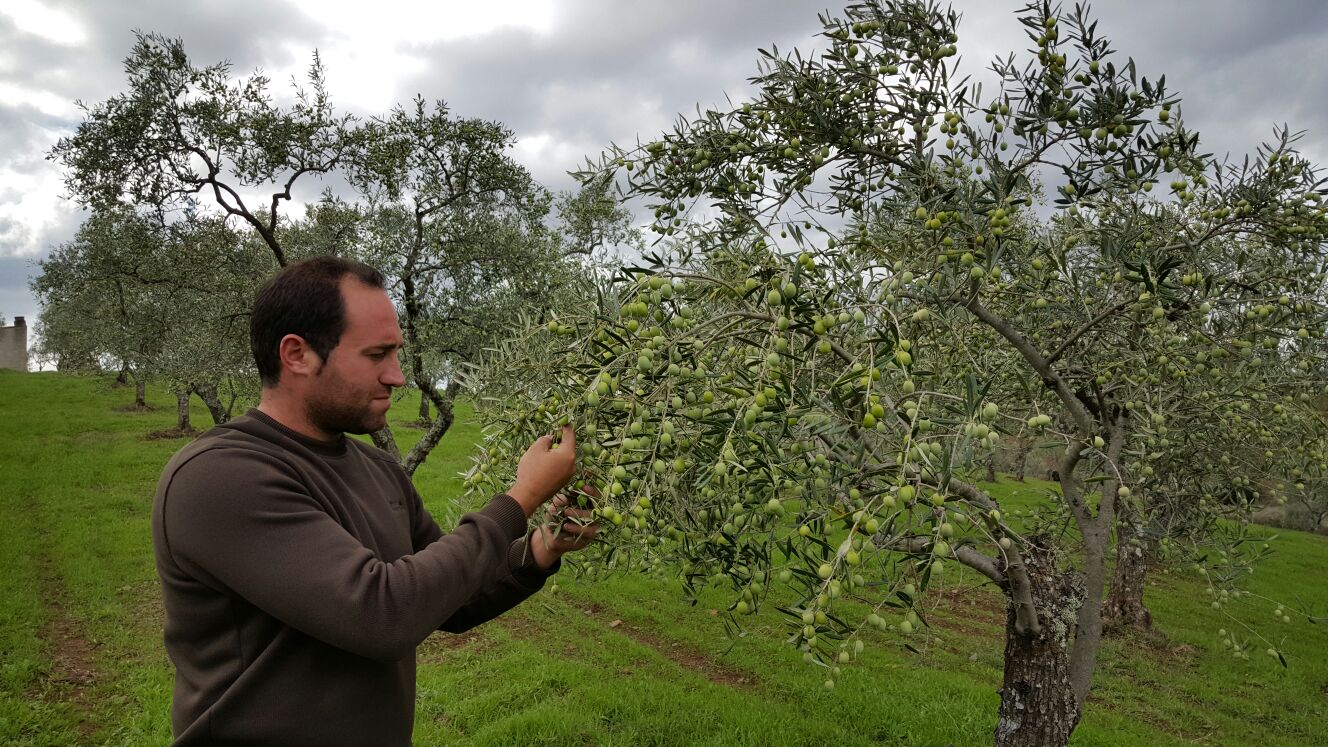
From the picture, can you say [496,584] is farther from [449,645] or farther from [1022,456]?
[1022,456]

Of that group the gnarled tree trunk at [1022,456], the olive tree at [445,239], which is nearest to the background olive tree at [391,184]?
the olive tree at [445,239]

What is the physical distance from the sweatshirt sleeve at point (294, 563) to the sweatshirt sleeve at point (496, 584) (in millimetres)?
711

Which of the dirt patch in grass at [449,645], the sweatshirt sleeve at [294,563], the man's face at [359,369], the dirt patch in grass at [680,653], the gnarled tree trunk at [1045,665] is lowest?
the dirt patch in grass at [449,645]

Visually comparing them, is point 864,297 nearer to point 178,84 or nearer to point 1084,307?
point 1084,307

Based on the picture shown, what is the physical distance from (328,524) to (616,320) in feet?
4.12

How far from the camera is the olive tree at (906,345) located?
8.93 feet

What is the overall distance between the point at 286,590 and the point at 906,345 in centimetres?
218

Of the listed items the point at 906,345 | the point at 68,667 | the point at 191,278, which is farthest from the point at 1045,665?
the point at 191,278

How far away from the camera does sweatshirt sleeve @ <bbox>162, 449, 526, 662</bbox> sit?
7.54 feet

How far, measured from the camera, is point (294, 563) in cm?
231

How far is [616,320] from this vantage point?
2.92 m

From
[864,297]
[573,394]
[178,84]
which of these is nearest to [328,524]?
[573,394]

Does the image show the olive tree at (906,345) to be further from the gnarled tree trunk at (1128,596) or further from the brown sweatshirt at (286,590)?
the gnarled tree trunk at (1128,596)

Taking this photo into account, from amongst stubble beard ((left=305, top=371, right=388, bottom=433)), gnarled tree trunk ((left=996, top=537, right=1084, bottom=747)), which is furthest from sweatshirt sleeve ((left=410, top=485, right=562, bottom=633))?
gnarled tree trunk ((left=996, top=537, right=1084, bottom=747))
